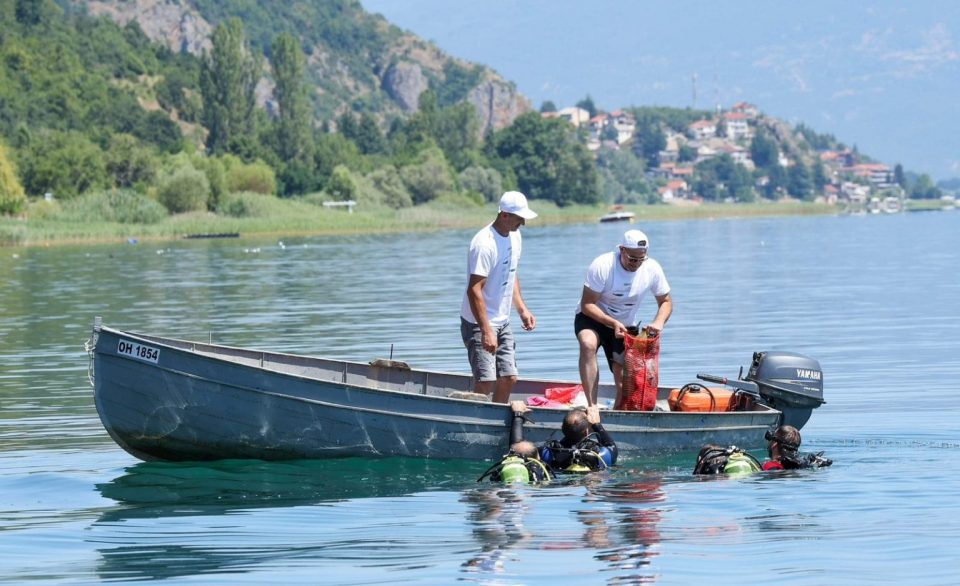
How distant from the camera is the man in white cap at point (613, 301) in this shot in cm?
1664

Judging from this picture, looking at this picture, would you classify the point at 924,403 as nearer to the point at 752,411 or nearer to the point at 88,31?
the point at 752,411

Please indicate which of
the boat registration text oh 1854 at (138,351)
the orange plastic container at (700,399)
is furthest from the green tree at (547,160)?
the boat registration text oh 1854 at (138,351)

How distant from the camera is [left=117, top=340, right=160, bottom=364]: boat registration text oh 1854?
1582 centimetres

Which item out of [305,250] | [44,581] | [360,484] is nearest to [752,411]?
[360,484]

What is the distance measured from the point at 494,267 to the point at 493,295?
30 cm

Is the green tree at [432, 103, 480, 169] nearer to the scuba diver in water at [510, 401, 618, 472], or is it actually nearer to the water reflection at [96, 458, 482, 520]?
the water reflection at [96, 458, 482, 520]

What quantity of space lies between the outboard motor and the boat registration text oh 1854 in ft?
19.6

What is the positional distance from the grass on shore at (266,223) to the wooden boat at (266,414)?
65454 millimetres

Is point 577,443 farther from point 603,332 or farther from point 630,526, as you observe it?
point 630,526

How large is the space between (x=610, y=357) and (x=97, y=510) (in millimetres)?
5736

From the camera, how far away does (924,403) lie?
69.3 ft

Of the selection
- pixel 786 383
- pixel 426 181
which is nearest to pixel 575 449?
pixel 786 383

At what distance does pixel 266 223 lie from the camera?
100m

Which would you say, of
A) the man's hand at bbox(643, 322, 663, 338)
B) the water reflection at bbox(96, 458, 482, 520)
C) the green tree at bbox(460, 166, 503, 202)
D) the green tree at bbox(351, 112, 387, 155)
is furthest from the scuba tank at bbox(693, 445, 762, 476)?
the green tree at bbox(351, 112, 387, 155)
